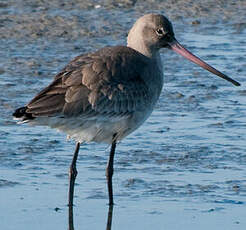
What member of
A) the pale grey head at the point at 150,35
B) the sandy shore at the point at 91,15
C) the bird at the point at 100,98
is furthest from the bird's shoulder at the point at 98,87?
the sandy shore at the point at 91,15

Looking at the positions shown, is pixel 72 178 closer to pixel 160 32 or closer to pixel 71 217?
pixel 71 217

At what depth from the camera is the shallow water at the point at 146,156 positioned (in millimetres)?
7145

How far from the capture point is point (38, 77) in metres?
10.2

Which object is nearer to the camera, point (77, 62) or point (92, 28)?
point (77, 62)

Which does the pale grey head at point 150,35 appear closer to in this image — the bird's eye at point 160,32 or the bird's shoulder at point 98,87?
the bird's eye at point 160,32

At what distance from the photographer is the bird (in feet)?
23.3

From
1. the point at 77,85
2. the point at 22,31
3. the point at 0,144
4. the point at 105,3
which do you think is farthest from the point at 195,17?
the point at 77,85

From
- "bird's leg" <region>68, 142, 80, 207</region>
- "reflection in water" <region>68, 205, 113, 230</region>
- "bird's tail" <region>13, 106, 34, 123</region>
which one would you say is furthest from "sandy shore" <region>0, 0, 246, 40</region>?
"bird's tail" <region>13, 106, 34, 123</region>

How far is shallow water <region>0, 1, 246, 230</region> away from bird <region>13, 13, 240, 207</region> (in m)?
0.28

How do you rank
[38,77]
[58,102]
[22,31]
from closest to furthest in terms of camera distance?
[58,102], [38,77], [22,31]

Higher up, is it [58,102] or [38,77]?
[58,102]

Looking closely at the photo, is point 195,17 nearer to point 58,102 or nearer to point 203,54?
point 203,54

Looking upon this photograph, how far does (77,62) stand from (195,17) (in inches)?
205

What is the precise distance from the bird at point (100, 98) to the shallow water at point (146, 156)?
281 millimetres
